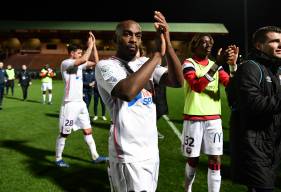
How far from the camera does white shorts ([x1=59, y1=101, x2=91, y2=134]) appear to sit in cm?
679

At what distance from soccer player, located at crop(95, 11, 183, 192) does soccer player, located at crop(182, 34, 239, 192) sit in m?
1.79

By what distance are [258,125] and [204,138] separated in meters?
1.79

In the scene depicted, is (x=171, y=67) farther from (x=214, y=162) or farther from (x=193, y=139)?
(x=214, y=162)

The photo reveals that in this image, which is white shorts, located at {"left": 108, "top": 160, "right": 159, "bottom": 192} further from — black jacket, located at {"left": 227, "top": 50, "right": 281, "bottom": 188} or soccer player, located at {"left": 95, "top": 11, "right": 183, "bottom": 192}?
black jacket, located at {"left": 227, "top": 50, "right": 281, "bottom": 188}

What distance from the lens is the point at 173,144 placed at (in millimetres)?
8820

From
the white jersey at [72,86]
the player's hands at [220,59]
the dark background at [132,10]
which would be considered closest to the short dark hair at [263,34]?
the player's hands at [220,59]

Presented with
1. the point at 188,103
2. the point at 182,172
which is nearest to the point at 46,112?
the point at 182,172

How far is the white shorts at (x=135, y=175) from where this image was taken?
283cm

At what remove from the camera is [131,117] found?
9.33 feet

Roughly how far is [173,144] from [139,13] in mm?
62348

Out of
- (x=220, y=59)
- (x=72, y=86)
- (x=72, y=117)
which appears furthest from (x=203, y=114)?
(x=72, y=86)

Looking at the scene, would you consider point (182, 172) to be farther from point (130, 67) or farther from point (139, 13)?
point (139, 13)

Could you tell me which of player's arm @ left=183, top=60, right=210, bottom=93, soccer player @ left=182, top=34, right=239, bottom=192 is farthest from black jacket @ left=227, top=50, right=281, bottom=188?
soccer player @ left=182, top=34, right=239, bottom=192

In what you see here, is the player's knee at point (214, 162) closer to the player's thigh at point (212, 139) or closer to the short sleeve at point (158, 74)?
the player's thigh at point (212, 139)
